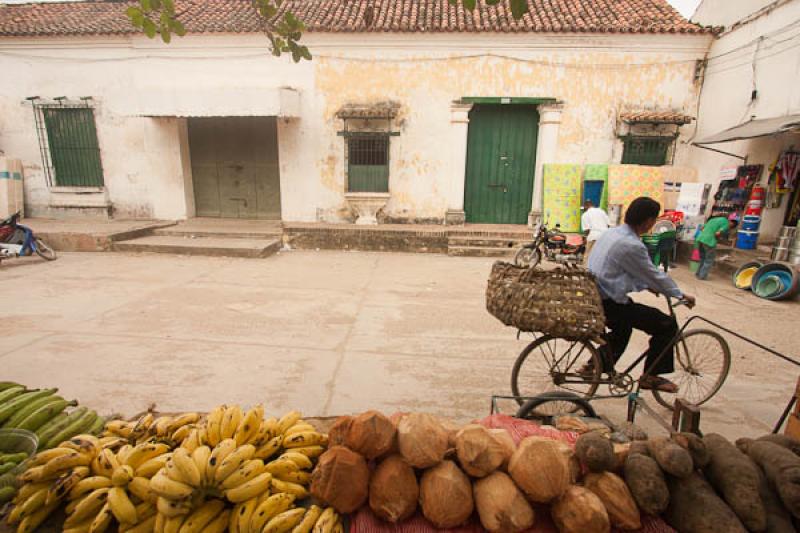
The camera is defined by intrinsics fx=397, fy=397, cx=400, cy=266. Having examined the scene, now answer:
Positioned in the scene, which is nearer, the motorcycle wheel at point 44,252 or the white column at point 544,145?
the motorcycle wheel at point 44,252

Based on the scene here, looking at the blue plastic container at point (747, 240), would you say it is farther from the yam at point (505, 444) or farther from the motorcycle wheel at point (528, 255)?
the yam at point (505, 444)

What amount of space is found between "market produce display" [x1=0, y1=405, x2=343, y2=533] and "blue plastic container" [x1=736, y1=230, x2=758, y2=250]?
948 centimetres

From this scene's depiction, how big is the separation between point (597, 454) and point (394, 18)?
10.9 metres

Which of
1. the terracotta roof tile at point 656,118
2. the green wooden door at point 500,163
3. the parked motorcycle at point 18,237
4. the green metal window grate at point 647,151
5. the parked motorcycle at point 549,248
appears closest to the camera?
the parked motorcycle at point 18,237

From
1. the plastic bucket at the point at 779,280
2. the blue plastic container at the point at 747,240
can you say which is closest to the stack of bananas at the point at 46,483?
the plastic bucket at the point at 779,280

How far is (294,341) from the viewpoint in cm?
433

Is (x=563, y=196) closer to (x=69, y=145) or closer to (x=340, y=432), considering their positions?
(x=340, y=432)

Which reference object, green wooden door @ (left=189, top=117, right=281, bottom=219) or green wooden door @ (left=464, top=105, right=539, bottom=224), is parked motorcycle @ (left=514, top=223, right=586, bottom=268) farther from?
green wooden door @ (left=189, top=117, right=281, bottom=219)

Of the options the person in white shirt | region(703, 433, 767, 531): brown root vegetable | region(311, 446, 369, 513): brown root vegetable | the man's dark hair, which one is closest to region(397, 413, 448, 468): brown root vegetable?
region(311, 446, 369, 513): brown root vegetable

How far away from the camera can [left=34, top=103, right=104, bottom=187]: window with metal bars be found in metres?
10.7

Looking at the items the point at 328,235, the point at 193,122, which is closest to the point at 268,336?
the point at 328,235

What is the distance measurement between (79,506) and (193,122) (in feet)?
39.4

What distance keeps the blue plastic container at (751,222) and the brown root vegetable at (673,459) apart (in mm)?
8760

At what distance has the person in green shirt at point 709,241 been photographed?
7133 mm
